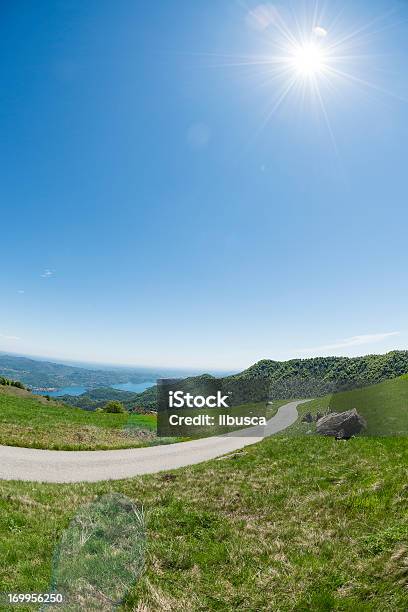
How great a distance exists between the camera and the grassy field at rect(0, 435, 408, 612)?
20.6ft

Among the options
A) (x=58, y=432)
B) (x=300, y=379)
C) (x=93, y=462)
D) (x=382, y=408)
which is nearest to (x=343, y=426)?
(x=382, y=408)

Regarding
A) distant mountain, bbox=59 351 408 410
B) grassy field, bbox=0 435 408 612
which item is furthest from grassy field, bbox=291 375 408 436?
distant mountain, bbox=59 351 408 410

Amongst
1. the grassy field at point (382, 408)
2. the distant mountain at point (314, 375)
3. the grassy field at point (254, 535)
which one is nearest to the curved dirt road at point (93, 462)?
the grassy field at point (254, 535)

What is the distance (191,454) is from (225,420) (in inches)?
872

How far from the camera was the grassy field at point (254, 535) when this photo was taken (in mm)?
6285

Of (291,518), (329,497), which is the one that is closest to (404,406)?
(329,497)

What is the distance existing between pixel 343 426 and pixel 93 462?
55.7ft

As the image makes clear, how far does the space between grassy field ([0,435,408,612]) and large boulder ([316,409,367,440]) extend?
6.88 meters

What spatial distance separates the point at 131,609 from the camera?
598 centimetres

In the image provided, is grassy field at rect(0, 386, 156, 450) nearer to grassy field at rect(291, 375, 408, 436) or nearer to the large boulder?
the large boulder

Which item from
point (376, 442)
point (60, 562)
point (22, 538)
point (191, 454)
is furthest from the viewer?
point (191, 454)

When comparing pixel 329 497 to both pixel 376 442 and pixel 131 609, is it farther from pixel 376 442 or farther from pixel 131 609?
pixel 376 442

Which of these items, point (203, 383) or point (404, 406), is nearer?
point (404, 406)

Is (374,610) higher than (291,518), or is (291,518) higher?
(374,610)
